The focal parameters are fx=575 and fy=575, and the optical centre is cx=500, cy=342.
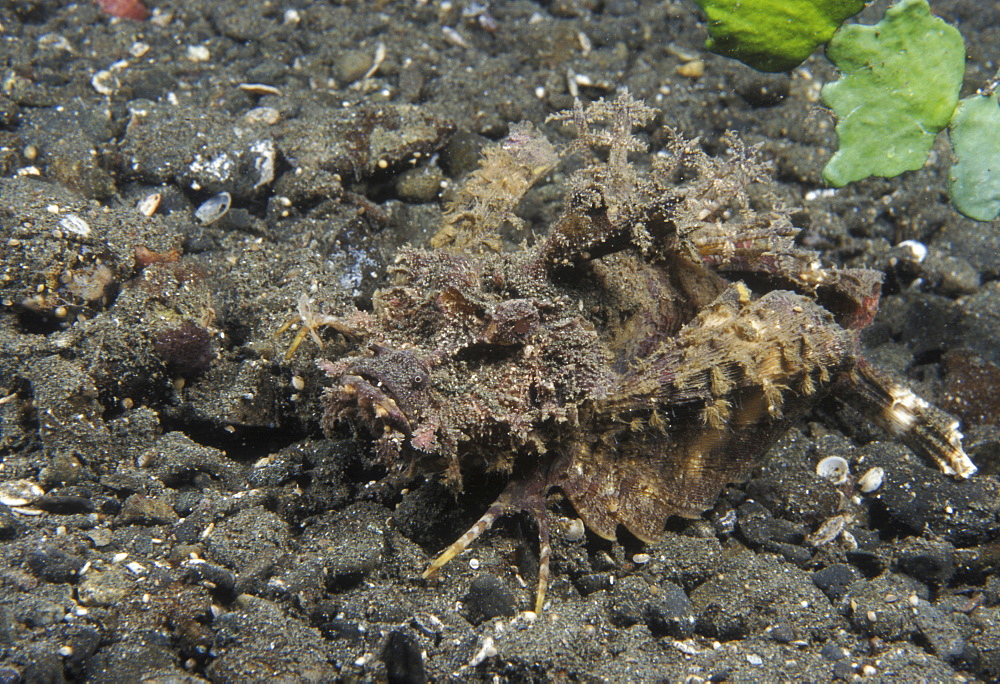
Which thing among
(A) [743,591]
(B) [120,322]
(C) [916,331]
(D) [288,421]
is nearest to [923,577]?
(A) [743,591]

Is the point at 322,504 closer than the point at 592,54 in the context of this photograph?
Yes

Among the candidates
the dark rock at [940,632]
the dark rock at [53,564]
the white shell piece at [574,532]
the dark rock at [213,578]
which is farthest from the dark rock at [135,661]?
the dark rock at [940,632]

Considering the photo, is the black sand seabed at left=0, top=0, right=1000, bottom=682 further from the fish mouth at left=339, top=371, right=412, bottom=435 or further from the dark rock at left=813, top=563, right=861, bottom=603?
the fish mouth at left=339, top=371, right=412, bottom=435

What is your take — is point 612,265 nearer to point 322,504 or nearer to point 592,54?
point 322,504

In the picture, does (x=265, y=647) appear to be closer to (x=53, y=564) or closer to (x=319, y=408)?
(x=53, y=564)

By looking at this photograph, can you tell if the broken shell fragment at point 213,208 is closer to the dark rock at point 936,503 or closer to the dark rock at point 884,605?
the dark rock at point 884,605

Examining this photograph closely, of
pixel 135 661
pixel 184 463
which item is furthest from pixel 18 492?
pixel 135 661

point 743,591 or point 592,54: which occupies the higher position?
point 592,54
